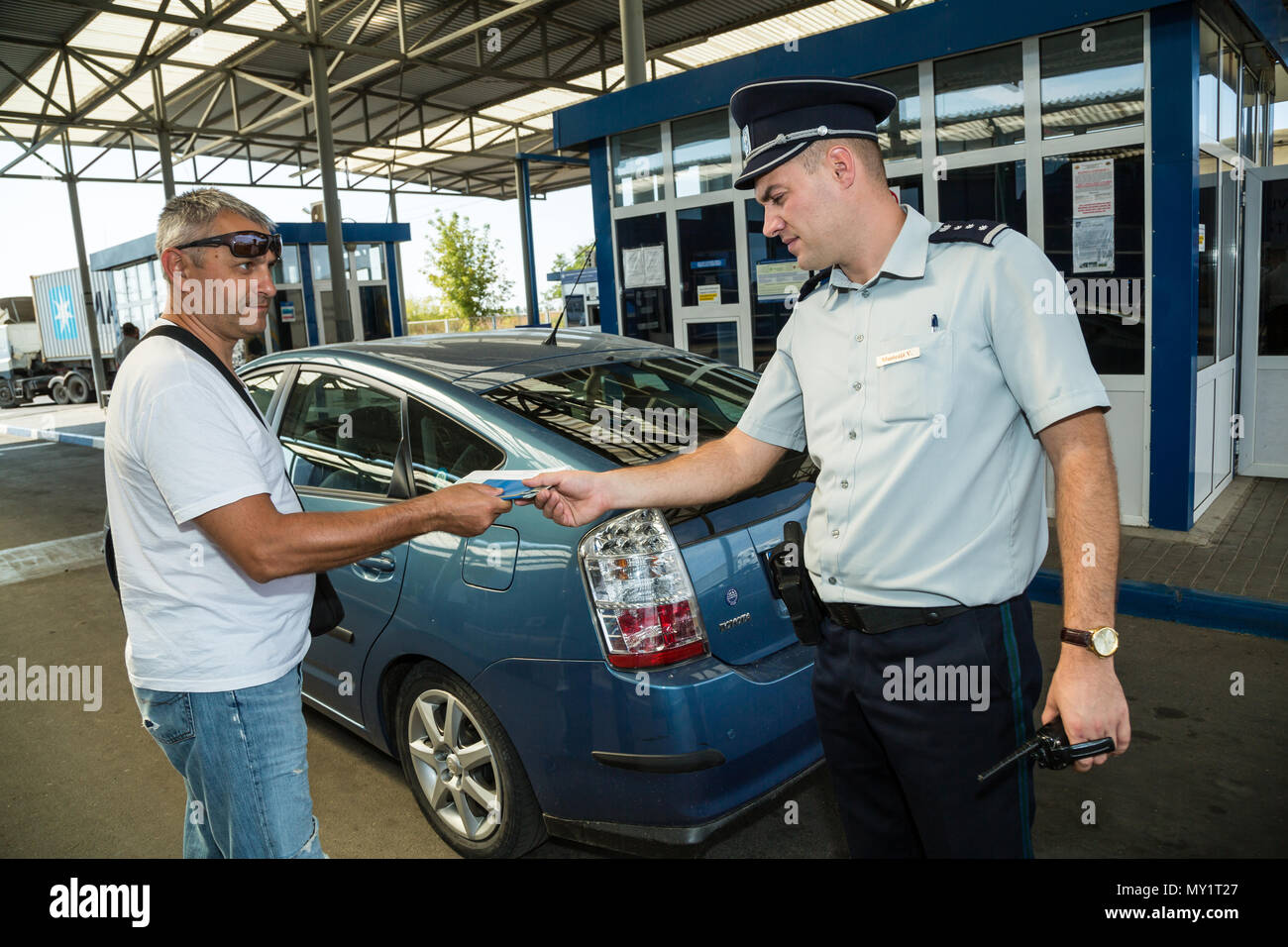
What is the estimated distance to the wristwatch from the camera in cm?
146

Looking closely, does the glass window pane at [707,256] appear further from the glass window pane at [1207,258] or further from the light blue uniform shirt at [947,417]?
the light blue uniform shirt at [947,417]

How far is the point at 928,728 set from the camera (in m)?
1.65

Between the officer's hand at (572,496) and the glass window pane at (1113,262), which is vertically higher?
the glass window pane at (1113,262)

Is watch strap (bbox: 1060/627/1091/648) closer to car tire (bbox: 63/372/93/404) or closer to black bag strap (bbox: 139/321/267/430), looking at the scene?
black bag strap (bbox: 139/321/267/430)

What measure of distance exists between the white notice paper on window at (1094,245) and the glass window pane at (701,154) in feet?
9.77

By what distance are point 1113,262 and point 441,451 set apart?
4.92m

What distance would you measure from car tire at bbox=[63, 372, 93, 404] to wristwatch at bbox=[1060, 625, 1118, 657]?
2828 centimetres

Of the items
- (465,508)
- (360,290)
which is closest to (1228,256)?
(465,508)

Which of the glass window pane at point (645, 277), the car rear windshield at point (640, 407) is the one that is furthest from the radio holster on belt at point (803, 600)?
the glass window pane at point (645, 277)

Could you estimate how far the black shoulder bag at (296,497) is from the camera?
1.90 metres

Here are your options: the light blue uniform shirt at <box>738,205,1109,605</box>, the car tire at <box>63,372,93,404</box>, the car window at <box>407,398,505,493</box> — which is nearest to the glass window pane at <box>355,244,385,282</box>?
the car tire at <box>63,372,93,404</box>

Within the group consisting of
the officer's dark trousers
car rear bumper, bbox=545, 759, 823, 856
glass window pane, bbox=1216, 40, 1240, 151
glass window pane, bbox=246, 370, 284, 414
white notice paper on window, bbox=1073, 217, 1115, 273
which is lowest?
car rear bumper, bbox=545, 759, 823, 856
